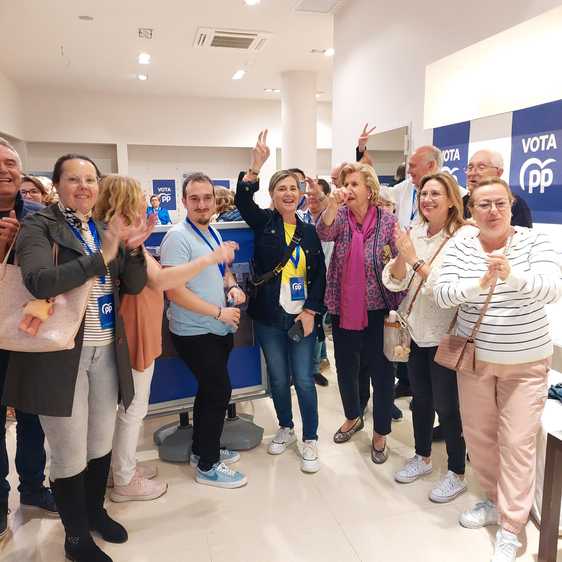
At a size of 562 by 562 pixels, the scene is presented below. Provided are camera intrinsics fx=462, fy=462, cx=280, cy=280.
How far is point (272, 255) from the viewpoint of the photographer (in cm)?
245

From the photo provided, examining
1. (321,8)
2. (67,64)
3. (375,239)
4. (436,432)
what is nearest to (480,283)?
(375,239)

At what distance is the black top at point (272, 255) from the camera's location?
2436 mm

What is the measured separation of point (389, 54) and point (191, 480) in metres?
4.03

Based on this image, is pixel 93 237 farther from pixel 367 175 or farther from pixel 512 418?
pixel 512 418

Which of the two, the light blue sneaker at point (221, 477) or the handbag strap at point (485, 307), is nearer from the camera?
the handbag strap at point (485, 307)

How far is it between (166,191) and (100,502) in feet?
30.6

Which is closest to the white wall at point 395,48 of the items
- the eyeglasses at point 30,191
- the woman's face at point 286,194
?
the woman's face at point 286,194

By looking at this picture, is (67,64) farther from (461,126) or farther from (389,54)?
(461,126)

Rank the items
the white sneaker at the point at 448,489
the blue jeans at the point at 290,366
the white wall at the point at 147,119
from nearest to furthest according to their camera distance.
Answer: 1. the white sneaker at the point at 448,489
2. the blue jeans at the point at 290,366
3. the white wall at the point at 147,119

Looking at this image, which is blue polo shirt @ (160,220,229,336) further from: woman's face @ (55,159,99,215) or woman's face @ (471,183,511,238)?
woman's face @ (471,183,511,238)

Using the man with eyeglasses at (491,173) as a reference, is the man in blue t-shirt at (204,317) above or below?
below

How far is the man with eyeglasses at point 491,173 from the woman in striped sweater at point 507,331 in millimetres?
741

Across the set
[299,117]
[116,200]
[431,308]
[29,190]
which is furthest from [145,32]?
[431,308]

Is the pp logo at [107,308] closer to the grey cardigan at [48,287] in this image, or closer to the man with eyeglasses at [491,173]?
the grey cardigan at [48,287]
